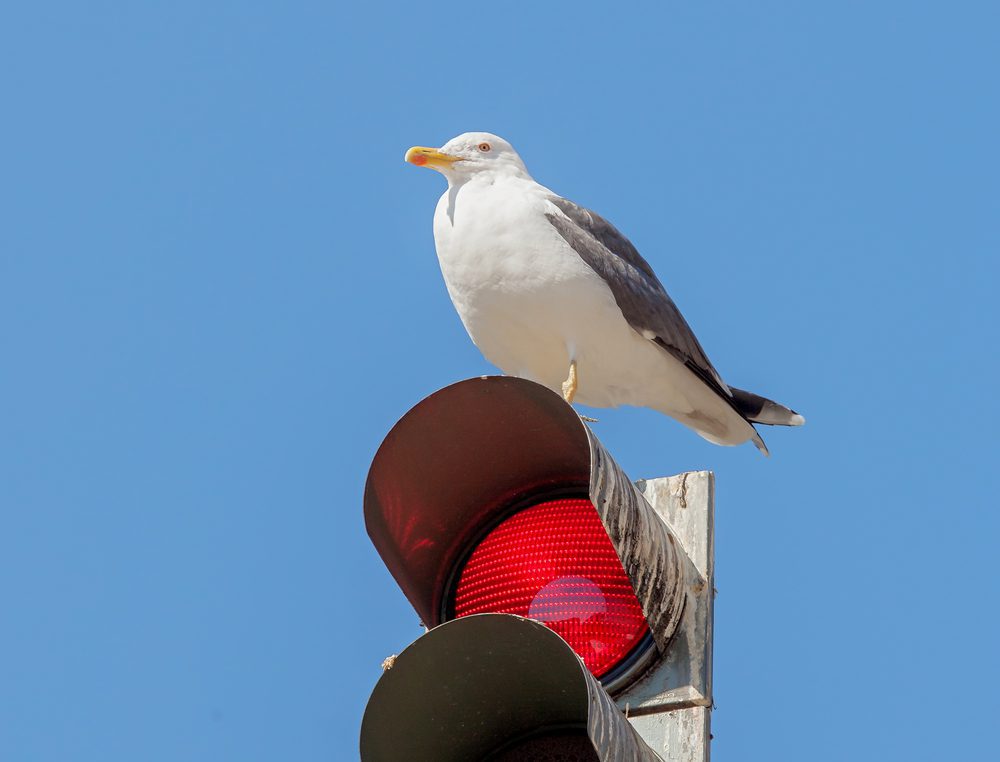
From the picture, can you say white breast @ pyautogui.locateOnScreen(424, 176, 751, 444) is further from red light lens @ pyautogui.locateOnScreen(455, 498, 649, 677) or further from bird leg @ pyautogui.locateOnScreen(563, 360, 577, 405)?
red light lens @ pyautogui.locateOnScreen(455, 498, 649, 677)

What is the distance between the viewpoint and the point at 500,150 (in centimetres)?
612

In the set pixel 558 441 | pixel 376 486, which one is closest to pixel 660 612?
pixel 558 441

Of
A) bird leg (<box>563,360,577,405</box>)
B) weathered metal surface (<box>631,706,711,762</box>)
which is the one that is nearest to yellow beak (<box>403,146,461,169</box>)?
bird leg (<box>563,360,577,405</box>)

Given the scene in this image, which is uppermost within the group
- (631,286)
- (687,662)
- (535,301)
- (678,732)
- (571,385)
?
(631,286)

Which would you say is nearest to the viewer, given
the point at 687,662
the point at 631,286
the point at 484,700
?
the point at 484,700

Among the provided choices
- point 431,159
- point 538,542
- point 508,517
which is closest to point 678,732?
point 538,542

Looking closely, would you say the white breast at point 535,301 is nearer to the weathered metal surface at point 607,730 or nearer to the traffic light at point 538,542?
the traffic light at point 538,542

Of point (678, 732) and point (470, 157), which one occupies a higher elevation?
point (470, 157)

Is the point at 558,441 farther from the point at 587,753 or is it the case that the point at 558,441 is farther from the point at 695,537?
the point at 587,753

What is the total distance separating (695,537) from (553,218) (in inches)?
89.5

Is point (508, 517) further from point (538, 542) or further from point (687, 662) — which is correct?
point (687, 662)

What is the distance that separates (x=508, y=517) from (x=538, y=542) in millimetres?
131

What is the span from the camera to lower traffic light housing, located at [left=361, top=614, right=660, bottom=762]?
2861 mm

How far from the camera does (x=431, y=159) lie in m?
5.95
